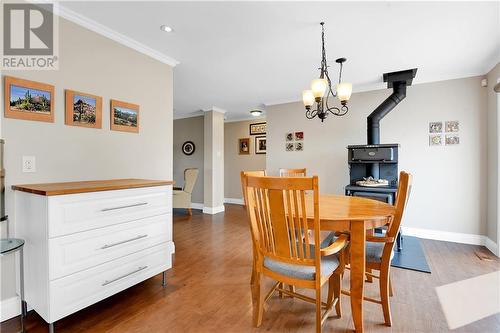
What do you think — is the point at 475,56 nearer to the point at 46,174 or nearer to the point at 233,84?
the point at 233,84

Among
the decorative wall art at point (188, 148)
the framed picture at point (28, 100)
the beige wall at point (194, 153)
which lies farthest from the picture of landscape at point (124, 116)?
the decorative wall art at point (188, 148)

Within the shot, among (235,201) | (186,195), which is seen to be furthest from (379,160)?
(235,201)

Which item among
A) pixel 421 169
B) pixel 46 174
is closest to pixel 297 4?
pixel 46 174

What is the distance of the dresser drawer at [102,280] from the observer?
1.48 metres

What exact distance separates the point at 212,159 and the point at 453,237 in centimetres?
438

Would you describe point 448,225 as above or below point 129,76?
below

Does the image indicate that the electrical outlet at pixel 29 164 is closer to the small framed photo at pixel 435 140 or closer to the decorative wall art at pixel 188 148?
the decorative wall art at pixel 188 148

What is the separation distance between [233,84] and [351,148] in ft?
6.78

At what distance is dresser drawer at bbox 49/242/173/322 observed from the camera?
1.48 meters

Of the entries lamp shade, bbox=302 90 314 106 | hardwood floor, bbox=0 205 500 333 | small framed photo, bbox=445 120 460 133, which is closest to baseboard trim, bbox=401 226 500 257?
hardwood floor, bbox=0 205 500 333

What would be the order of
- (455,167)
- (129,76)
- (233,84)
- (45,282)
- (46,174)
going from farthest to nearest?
(233,84) < (455,167) < (129,76) < (46,174) < (45,282)

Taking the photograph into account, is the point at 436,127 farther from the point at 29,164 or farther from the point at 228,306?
the point at 29,164

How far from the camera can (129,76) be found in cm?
253

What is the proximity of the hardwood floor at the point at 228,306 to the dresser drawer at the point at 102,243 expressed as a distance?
441 mm
